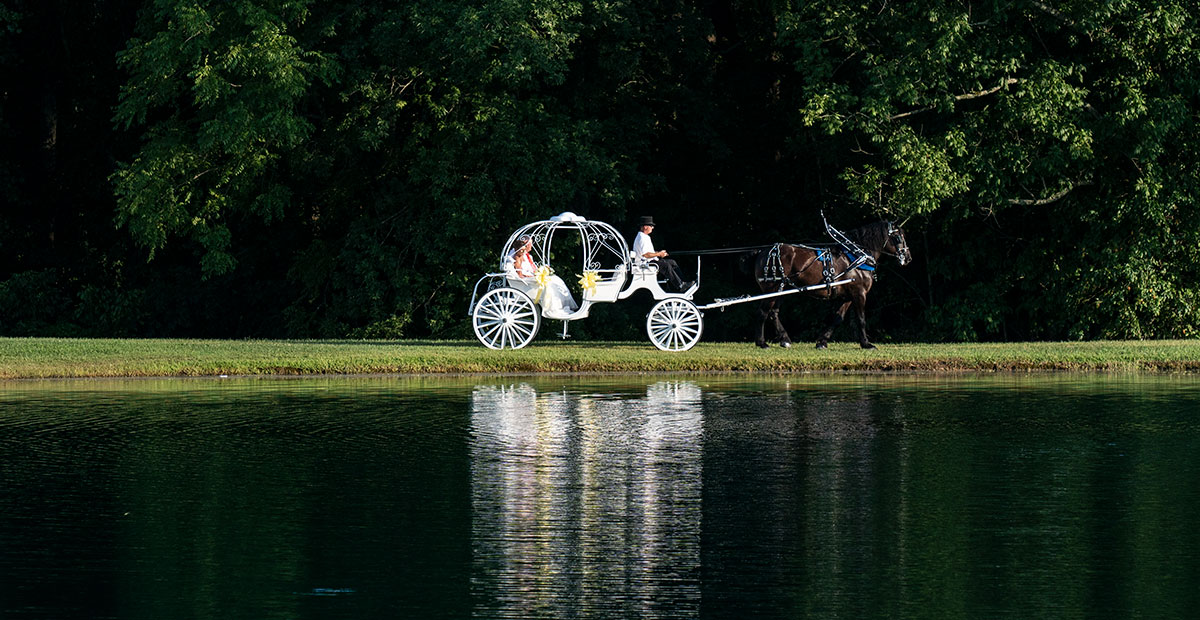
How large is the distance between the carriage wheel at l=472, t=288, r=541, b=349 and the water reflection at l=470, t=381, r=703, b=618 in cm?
931

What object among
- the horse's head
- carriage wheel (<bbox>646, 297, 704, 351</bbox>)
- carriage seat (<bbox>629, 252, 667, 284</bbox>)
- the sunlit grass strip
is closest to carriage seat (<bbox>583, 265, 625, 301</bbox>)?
carriage seat (<bbox>629, 252, 667, 284</bbox>)

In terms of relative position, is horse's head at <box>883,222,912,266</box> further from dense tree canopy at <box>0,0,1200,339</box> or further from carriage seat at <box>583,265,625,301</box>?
carriage seat at <box>583,265,625,301</box>

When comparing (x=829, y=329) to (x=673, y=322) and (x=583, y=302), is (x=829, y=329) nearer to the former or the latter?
(x=673, y=322)

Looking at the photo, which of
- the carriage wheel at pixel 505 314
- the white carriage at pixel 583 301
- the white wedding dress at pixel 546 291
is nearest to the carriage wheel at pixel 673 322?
the white carriage at pixel 583 301

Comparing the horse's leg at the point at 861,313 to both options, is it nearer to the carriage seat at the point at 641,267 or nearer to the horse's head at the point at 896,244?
the horse's head at the point at 896,244


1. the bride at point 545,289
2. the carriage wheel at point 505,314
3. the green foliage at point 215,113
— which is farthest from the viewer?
the green foliage at point 215,113

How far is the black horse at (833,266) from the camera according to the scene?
2756 cm

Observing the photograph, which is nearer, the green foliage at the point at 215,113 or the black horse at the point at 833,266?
the black horse at the point at 833,266

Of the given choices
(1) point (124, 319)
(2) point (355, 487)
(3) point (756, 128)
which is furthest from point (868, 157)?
(2) point (355, 487)

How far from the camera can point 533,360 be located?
23219mm

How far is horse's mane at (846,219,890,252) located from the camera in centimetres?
2781

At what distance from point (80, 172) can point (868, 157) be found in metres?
19.2

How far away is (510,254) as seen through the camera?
26281 mm

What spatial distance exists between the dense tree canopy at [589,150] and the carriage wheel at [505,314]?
6.53 meters
